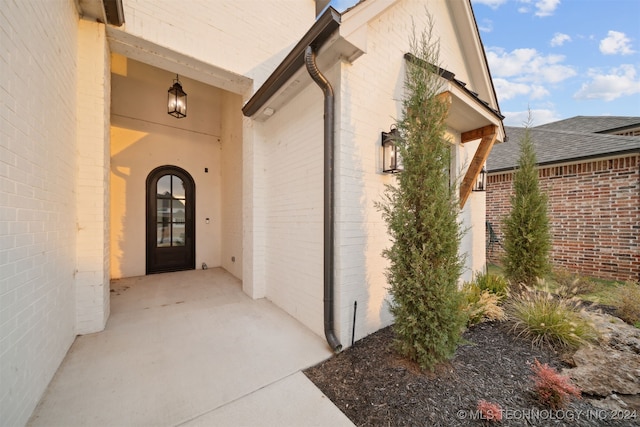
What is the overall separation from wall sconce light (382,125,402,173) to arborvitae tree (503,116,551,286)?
3.34m

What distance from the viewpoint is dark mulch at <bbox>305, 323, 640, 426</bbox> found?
1.69 metres

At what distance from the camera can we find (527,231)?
4352 mm

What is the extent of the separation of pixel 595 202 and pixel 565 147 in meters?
1.89

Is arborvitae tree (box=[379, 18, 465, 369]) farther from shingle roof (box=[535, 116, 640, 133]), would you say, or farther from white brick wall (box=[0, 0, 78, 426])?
shingle roof (box=[535, 116, 640, 133])

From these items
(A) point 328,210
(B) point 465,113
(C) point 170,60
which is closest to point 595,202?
(B) point 465,113

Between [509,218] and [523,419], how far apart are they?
395 centimetres

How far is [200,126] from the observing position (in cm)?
613

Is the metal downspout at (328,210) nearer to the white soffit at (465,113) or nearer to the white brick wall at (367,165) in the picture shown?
the white brick wall at (367,165)

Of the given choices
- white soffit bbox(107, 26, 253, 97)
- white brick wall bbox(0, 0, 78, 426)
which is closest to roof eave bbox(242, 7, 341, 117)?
white soffit bbox(107, 26, 253, 97)

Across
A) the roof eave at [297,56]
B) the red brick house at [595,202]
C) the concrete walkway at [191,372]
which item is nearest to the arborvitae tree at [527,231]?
the red brick house at [595,202]

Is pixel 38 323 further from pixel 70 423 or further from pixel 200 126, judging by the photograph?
pixel 200 126

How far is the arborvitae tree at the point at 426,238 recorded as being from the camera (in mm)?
2064

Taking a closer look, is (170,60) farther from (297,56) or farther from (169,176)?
(169,176)

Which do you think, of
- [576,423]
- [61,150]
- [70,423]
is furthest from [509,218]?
[61,150]
